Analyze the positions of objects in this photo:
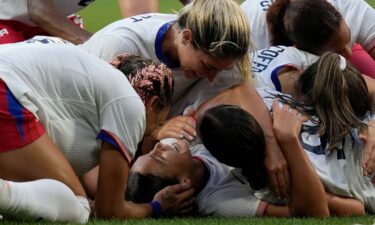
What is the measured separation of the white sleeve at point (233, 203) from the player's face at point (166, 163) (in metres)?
0.17

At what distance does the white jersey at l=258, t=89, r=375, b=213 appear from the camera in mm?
4422

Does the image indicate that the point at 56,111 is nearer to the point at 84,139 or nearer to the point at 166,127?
the point at 84,139

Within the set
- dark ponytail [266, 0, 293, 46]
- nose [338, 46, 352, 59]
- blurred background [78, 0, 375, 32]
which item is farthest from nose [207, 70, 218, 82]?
blurred background [78, 0, 375, 32]

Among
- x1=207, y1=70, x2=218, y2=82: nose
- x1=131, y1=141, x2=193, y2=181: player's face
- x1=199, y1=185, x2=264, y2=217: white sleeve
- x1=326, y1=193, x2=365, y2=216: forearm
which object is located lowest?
x1=326, y1=193, x2=365, y2=216: forearm

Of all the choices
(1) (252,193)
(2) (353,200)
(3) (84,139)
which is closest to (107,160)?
(3) (84,139)

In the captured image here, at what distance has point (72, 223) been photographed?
12.8 ft

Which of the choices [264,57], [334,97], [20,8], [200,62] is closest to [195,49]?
[200,62]

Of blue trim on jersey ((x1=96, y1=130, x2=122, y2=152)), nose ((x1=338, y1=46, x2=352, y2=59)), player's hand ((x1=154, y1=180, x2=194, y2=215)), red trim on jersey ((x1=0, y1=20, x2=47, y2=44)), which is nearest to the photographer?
blue trim on jersey ((x1=96, y1=130, x2=122, y2=152))

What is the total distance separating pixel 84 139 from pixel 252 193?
81 centimetres

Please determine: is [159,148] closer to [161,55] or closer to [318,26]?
[161,55]

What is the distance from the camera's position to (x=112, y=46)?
4891mm

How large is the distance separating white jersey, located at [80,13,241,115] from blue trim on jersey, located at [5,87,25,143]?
1.00 meters

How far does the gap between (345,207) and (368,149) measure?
0.30 m

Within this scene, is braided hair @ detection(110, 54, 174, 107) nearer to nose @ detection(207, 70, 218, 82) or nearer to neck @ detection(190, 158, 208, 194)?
neck @ detection(190, 158, 208, 194)
